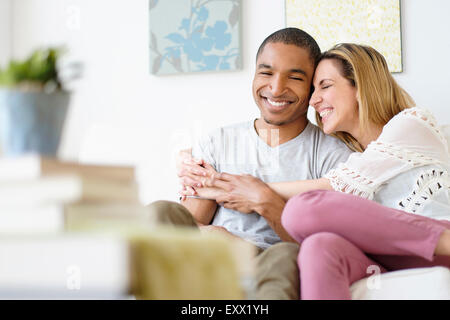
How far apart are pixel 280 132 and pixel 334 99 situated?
0.22 meters

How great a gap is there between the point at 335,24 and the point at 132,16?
2.94ft

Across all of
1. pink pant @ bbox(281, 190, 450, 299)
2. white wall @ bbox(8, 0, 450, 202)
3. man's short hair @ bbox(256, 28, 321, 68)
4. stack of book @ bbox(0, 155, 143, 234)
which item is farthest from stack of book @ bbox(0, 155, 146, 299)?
white wall @ bbox(8, 0, 450, 202)

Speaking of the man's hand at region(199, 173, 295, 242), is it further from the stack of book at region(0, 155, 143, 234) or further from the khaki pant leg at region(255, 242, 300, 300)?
the stack of book at region(0, 155, 143, 234)

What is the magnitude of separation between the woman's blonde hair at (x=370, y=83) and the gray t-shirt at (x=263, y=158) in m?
0.15

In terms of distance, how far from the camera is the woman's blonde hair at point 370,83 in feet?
5.58

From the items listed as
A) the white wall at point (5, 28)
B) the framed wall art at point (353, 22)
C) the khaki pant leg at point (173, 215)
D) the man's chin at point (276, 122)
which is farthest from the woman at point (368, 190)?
the white wall at point (5, 28)

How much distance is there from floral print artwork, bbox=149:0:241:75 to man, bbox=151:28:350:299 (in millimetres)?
439

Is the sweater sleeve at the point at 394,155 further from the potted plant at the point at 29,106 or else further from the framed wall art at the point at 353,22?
the potted plant at the point at 29,106

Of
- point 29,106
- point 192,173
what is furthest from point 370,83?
point 29,106

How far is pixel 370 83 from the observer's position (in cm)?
171

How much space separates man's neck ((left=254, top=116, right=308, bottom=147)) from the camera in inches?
72.2

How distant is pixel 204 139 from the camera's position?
1896 mm
